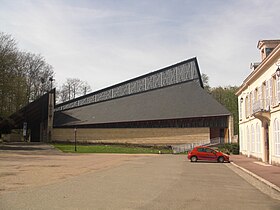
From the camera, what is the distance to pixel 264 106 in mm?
27172

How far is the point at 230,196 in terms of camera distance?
38.4 ft

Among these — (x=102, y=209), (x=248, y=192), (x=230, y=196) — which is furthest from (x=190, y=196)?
(x=102, y=209)

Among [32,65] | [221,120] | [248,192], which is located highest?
[32,65]

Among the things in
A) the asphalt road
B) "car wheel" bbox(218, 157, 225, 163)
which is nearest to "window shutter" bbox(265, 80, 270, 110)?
"car wheel" bbox(218, 157, 225, 163)

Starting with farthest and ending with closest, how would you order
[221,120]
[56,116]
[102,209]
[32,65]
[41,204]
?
Answer: [56,116], [32,65], [221,120], [41,204], [102,209]

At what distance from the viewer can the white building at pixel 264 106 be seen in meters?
24.2

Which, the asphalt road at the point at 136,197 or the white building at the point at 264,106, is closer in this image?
the asphalt road at the point at 136,197

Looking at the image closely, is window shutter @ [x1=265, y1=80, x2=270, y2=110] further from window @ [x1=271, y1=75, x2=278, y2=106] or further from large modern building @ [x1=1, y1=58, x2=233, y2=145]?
large modern building @ [x1=1, y1=58, x2=233, y2=145]

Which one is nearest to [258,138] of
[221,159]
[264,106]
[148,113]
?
[221,159]

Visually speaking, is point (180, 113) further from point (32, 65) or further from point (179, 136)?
point (32, 65)

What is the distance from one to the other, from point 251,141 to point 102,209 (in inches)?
1124

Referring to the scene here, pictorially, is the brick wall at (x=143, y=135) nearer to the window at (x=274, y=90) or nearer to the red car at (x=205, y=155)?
the red car at (x=205, y=155)

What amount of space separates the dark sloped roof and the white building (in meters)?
19.9

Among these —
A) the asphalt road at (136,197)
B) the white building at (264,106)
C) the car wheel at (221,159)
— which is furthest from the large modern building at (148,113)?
the asphalt road at (136,197)
